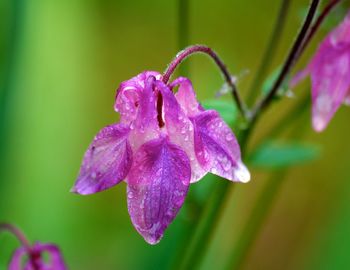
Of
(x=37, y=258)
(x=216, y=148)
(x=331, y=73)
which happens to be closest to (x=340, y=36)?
(x=331, y=73)

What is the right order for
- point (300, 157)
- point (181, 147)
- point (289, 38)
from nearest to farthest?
point (181, 147) → point (300, 157) → point (289, 38)

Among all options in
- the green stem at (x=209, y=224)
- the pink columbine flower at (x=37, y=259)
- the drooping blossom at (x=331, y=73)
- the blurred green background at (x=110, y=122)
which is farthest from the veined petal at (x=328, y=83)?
the blurred green background at (x=110, y=122)

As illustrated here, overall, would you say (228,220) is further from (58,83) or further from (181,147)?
(181,147)

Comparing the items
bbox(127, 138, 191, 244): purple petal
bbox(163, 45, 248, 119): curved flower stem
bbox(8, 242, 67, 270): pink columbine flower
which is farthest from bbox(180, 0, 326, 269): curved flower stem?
bbox(8, 242, 67, 270): pink columbine flower

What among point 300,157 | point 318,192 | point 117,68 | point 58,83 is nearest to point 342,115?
point 318,192

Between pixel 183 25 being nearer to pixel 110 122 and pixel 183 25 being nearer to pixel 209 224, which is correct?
pixel 209 224

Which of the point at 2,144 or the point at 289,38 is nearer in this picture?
the point at 2,144

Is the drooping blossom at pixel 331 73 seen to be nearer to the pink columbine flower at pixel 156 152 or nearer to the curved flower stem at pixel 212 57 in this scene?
the curved flower stem at pixel 212 57
